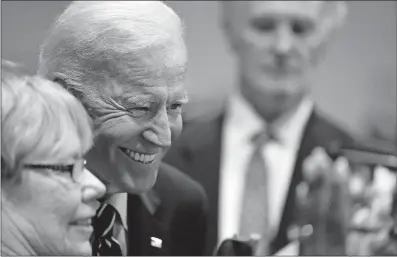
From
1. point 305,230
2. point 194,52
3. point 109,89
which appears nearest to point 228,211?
point 305,230

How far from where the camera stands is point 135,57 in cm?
111

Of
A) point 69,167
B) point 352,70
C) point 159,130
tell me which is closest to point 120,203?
point 159,130

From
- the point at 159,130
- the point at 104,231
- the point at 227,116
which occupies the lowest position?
the point at 104,231

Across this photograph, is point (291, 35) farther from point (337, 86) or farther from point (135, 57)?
point (135, 57)

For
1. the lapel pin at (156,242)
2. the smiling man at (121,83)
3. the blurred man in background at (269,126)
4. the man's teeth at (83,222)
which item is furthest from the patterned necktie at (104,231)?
the blurred man in background at (269,126)

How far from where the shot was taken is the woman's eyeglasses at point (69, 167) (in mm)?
893

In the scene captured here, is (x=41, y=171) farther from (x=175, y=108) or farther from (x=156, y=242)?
(x=156, y=242)

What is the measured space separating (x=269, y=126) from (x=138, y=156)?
481mm

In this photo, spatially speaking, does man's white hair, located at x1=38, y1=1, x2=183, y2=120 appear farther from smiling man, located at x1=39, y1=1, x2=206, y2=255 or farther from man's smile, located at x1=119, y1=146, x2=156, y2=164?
man's smile, located at x1=119, y1=146, x2=156, y2=164

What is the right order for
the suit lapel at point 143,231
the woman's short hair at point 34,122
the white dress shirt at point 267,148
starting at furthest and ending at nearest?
the white dress shirt at point 267,148
the suit lapel at point 143,231
the woman's short hair at point 34,122

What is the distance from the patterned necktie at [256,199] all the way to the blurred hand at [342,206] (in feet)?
0.34

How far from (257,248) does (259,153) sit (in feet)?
0.80

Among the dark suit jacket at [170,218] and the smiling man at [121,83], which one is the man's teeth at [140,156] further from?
the dark suit jacket at [170,218]

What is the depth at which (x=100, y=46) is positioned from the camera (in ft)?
3.58
